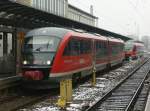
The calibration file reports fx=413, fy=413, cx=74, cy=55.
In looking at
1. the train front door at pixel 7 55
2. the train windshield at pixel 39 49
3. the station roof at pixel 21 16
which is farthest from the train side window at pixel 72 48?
the train front door at pixel 7 55

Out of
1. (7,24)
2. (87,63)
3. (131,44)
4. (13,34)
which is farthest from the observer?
(131,44)

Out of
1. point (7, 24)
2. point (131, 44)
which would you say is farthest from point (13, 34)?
point (131, 44)

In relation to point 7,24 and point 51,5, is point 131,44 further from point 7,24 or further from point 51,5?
point 7,24

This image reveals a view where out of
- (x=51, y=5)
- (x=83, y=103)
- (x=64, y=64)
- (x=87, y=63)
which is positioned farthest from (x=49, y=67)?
(x=51, y=5)

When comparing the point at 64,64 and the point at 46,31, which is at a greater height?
the point at 46,31

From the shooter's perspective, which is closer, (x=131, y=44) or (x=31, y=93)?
(x=31, y=93)

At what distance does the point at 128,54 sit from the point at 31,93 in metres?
36.5

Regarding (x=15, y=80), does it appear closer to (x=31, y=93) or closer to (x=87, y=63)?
(x=31, y=93)

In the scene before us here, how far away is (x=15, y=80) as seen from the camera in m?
16.3

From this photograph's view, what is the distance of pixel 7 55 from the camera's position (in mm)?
18438

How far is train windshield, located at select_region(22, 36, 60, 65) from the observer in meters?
16.0

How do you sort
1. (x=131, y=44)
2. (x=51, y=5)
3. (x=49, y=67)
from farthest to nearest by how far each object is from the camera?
(x=51, y=5), (x=131, y=44), (x=49, y=67)

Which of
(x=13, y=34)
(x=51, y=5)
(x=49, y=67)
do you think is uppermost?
(x=51, y=5)

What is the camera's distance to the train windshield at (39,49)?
1596cm
